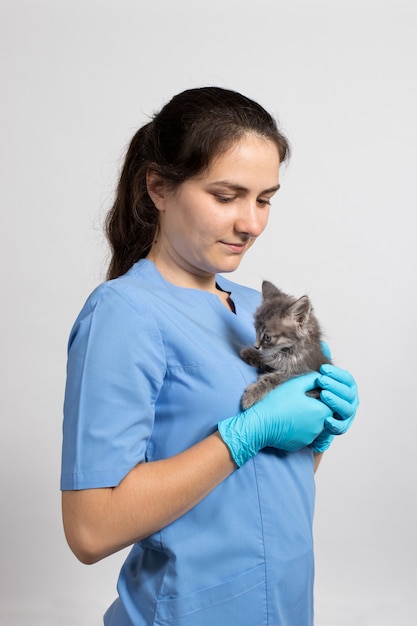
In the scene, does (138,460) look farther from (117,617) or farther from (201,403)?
(117,617)

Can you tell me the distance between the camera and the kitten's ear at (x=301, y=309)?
2051 millimetres

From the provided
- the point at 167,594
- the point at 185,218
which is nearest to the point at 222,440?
the point at 167,594

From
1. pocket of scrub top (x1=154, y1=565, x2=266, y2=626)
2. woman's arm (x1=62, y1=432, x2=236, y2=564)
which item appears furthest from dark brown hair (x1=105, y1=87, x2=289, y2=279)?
pocket of scrub top (x1=154, y1=565, x2=266, y2=626)

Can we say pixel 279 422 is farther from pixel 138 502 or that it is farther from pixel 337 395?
pixel 138 502

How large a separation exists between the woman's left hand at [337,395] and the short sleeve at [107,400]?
56 cm

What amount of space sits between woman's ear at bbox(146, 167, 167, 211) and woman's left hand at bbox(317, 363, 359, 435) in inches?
26.7

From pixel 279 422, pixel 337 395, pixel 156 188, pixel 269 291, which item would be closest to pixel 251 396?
pixel 279 422

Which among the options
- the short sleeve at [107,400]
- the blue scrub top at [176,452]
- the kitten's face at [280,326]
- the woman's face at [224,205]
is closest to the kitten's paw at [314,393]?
the kitten's face at [280,326]

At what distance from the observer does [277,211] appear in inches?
148

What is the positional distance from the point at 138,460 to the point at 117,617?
499 millimetres

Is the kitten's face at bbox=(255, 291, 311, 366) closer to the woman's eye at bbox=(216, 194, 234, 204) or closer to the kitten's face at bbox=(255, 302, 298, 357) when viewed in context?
the kitten's face at bbox=(255, 302, 298, 357)

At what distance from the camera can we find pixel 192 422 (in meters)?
1.83

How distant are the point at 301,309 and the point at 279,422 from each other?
0.36 meters

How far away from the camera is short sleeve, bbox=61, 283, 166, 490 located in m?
1.68
